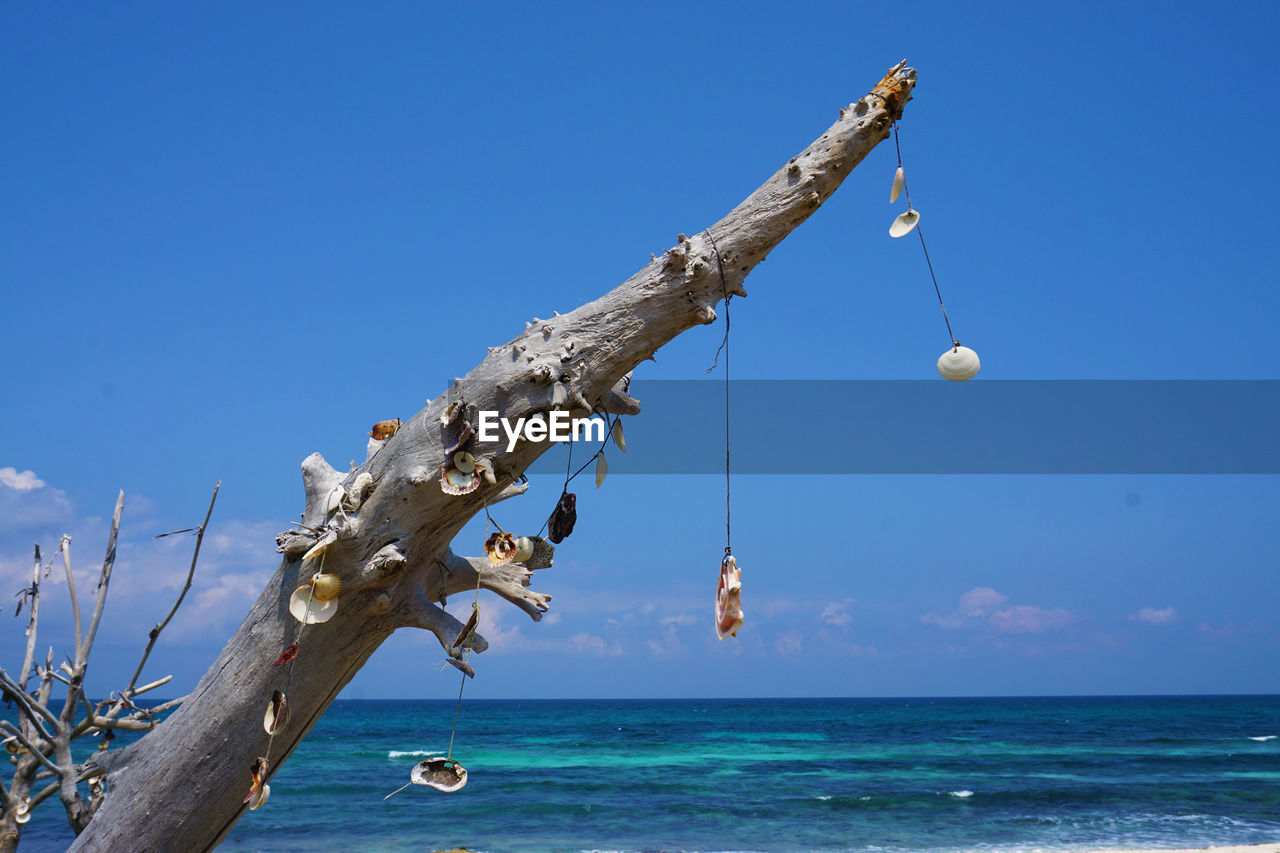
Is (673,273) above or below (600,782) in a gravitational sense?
above

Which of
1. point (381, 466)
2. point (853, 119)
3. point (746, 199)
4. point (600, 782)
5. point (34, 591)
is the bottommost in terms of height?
point (600, 782)

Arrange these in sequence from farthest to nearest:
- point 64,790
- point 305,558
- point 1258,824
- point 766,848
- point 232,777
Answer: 1. point 1258,824
2. point 766,848
3. point 64,790
4. point 232,777
5. point 305,558

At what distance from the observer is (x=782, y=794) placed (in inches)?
593

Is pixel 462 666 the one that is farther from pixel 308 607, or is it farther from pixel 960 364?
pixel 960 364

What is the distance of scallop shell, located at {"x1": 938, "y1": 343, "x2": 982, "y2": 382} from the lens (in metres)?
2.29

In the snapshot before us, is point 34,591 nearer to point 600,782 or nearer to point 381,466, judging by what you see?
point 381,466

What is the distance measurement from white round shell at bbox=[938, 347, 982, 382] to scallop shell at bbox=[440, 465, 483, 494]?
1.29 meters

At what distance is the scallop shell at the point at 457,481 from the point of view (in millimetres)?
1893

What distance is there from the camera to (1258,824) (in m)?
11.4

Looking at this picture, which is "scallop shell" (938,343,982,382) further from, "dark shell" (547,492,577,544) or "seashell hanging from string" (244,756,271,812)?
"seashell hanging from string" (244,756,271,812)

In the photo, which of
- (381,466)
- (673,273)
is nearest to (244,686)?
(381,466)

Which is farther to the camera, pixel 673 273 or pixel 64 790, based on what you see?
pixel 64 790

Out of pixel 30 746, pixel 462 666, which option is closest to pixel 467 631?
pixel 462 666

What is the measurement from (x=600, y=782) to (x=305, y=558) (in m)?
16.3
